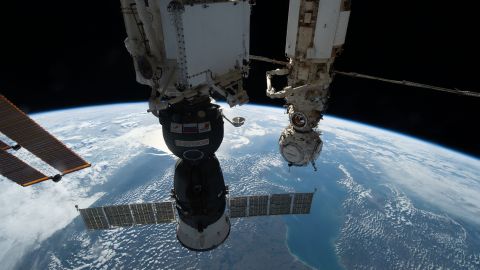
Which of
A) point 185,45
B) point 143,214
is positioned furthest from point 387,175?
point 185,45

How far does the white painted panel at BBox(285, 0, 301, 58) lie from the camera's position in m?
5.69

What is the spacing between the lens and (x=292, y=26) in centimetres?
590

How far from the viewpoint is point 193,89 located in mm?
4523

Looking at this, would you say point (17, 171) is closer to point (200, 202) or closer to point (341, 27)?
point (200, 202)

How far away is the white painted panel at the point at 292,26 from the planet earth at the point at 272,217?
1763cm

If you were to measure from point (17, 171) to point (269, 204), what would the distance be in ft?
29.5

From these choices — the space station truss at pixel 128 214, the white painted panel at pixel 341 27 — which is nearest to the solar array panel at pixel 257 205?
the space station truss at pixel 128 214

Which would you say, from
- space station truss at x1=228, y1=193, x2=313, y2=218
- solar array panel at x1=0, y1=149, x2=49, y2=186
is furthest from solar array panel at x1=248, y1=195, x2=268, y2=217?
solar array panel at x1=0, y1=149, x2=49, y2=186

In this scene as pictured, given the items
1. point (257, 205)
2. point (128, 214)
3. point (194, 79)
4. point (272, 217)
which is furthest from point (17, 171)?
point (272, 217)

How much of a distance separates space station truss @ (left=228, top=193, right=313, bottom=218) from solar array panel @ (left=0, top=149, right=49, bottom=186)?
22.2 ft

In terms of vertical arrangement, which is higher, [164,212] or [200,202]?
[200,202]

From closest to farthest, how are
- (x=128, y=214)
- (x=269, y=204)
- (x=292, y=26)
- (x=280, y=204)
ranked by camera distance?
(x=292, y=26) → (x=128, y=214) → (x=269, y=204) → (x=280, y=204)

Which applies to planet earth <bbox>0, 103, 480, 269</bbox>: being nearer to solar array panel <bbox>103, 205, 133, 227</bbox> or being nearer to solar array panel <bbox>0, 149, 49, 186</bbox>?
solar array panel <bbox>103, 205, 133, 227</bbox>

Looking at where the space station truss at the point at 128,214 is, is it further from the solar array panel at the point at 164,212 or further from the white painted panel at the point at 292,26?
the white painted panel at the point at 292,26
